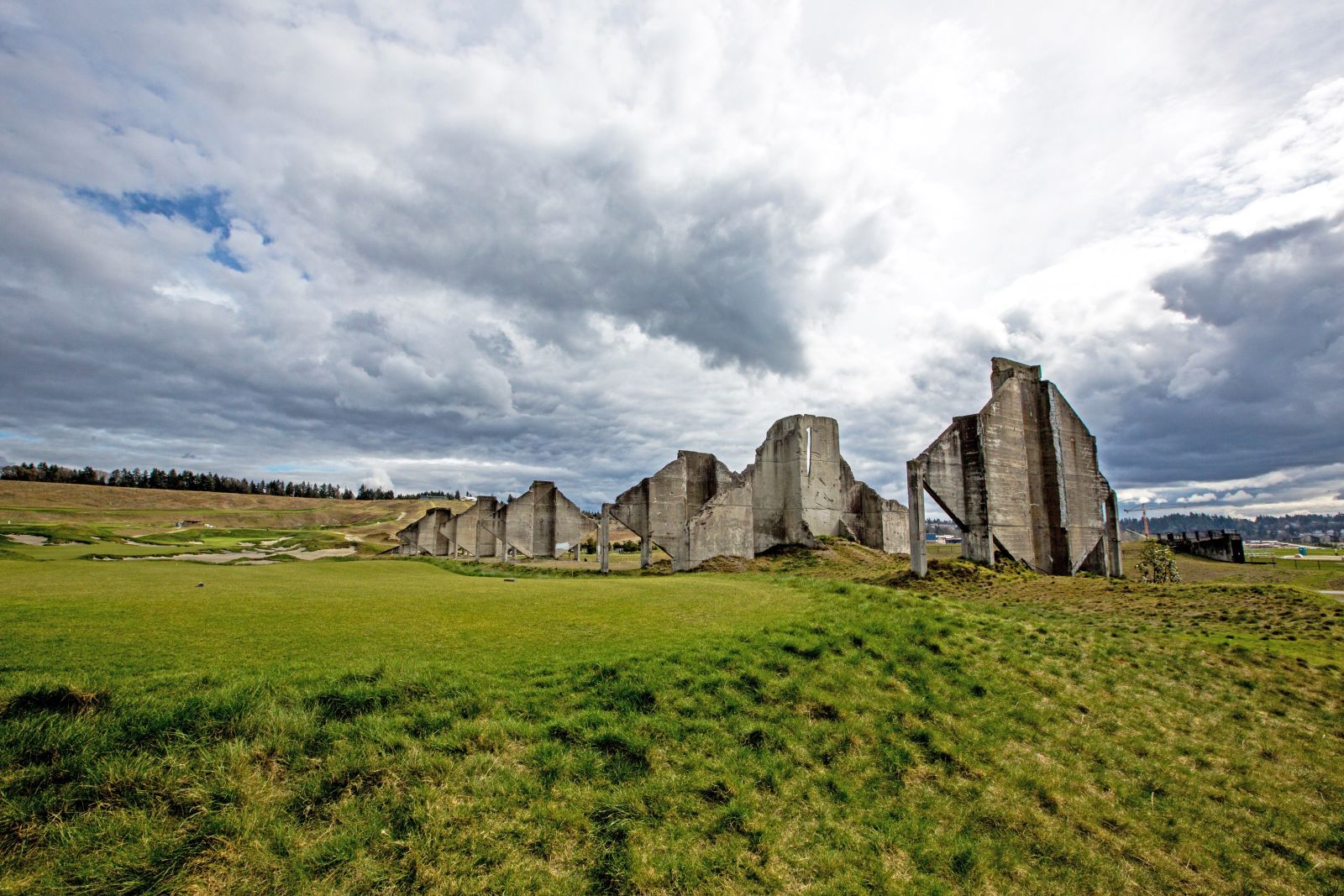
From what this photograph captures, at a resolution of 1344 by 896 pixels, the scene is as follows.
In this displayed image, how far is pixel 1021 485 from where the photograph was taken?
987 inches

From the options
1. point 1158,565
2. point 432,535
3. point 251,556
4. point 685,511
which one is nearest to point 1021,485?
point 1158,565

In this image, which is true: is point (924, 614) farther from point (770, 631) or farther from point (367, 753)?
point (367, 753)

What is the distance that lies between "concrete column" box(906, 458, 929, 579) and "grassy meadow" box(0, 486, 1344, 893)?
29.9ft

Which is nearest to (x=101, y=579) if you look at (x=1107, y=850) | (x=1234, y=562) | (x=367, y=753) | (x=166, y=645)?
(x=166, y=645)

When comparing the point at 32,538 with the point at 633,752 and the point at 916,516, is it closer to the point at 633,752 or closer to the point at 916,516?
the point at 633,752

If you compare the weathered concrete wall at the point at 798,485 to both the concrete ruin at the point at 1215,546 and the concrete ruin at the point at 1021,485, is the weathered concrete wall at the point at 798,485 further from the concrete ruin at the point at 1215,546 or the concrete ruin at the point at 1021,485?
the concrete ruin at the point at 1215,546

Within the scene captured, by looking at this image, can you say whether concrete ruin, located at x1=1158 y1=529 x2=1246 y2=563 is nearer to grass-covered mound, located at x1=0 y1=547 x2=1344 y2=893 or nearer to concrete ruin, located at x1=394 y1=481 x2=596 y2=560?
grass-covered mound, located at x1=0 y1=547 x2=1344 y2=893

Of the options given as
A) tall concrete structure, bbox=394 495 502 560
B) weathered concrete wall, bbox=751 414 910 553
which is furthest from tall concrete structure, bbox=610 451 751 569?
tall concrete structure, bbox=394 495 502 560

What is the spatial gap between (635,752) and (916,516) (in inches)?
738

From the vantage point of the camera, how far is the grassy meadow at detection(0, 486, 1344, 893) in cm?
465

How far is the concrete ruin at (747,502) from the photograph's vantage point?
28203mm

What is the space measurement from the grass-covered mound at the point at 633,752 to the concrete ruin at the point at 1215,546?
37.1 meters

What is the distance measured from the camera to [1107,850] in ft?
21.5

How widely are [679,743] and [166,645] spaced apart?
661 cm
